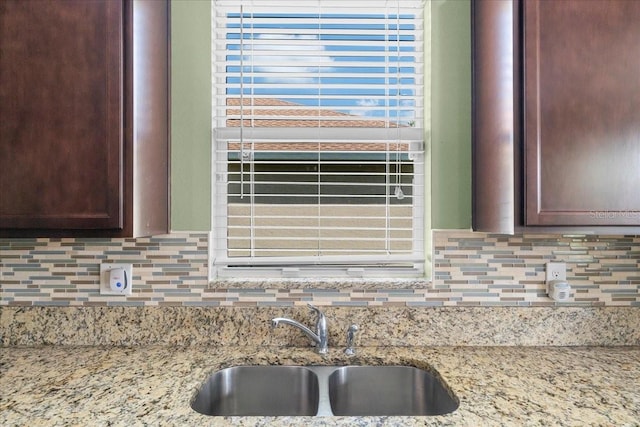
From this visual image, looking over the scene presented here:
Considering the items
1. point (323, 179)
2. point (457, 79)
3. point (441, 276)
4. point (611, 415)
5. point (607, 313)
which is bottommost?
point (611, 415)

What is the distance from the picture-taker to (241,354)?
1416 millimetres

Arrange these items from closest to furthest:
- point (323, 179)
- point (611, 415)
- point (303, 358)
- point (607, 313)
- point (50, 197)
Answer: point (611, 415), point (50, 197), point (303, 358), point (607, 313), point (323, 179)

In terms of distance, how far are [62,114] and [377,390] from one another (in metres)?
1.26

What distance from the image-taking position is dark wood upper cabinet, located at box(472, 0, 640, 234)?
3.99ft

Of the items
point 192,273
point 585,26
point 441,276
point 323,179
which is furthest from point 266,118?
point 585,26

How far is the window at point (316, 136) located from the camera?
5.25ft

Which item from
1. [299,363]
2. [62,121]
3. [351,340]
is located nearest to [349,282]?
[351,340]

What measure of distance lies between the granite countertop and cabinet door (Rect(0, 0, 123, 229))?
439 millimetres

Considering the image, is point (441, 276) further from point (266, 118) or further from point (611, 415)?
point (266, 118)

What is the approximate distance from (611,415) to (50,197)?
154 cm

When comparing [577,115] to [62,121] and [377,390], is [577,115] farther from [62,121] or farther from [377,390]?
[62,121]

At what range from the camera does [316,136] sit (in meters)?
1.59

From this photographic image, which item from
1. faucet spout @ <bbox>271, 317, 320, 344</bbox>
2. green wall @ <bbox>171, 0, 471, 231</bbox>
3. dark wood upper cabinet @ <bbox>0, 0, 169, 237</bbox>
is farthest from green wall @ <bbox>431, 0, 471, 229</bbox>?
dark wood upper cabinet @ <bbox>0, 0, 169, 237</bbox>

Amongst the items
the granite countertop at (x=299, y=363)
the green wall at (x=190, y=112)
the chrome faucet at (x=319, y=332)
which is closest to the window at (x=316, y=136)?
the green wall at (x=190, y=112)
